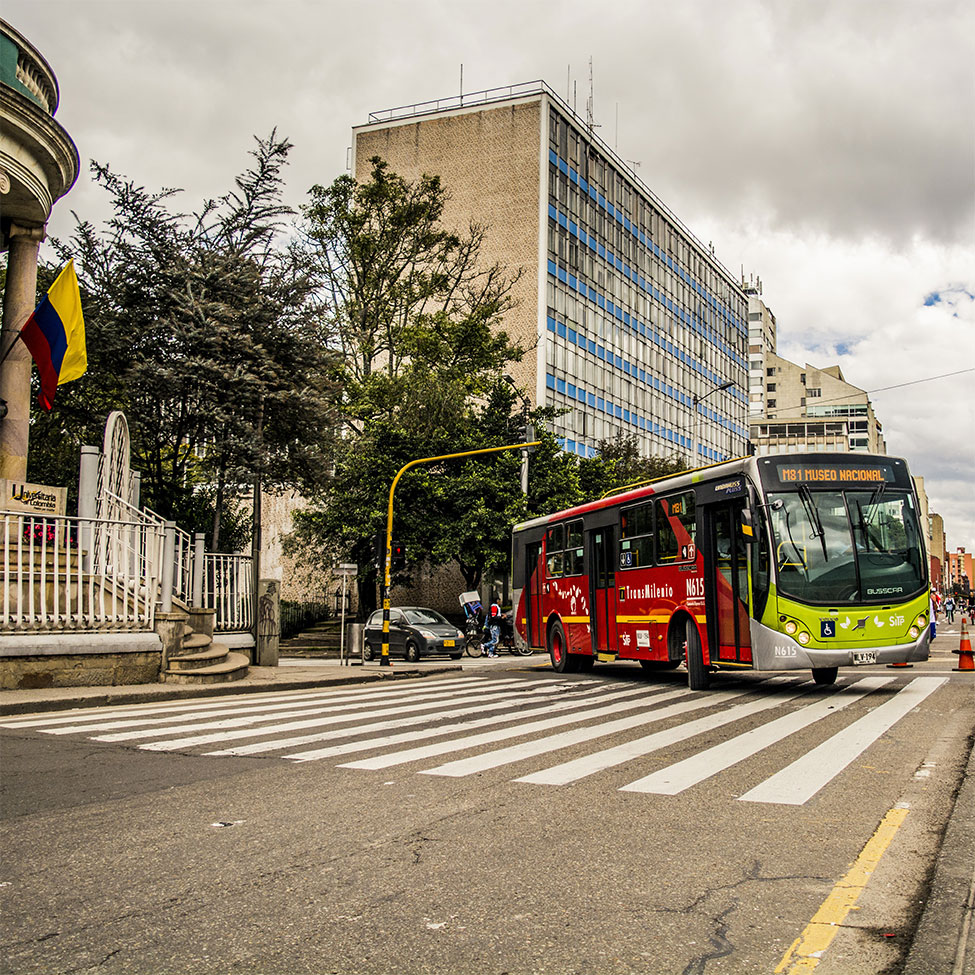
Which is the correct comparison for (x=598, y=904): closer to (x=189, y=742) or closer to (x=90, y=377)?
(x=189, y=742)

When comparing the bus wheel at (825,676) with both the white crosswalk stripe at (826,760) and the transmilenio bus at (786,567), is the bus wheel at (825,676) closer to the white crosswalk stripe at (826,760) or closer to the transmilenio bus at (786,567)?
the transmilenio bus at (786,567)

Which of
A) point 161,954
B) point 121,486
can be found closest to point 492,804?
point 161,954

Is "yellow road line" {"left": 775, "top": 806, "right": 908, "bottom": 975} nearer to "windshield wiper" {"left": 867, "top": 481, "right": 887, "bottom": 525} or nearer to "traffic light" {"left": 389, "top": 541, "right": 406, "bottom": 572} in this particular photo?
"windshield wiper" {"left": 867, "top": 481, "right": 887, "bottom": 525}

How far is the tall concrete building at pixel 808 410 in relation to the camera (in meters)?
123

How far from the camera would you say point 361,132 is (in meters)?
64.7

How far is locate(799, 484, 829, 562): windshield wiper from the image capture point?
1352 centimetres

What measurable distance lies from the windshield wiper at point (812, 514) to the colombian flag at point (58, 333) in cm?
1248

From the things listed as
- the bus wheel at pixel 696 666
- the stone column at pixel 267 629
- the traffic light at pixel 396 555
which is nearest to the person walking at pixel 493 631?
the traffic light at pixel 396 555

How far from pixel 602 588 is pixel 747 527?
5541 millimetres

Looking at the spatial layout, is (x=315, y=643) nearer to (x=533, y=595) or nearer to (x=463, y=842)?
(x=533, y=595)

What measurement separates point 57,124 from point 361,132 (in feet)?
163

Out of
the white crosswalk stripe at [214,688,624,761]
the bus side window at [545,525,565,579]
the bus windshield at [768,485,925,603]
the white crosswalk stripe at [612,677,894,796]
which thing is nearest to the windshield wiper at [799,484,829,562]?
the bus windshield at [768,485,925,603]

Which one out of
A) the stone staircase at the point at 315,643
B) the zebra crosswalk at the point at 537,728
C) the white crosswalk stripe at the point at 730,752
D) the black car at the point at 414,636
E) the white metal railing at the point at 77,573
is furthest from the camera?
the stone staircase at the point at 315,643

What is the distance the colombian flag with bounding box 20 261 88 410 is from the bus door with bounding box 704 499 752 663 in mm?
11441
